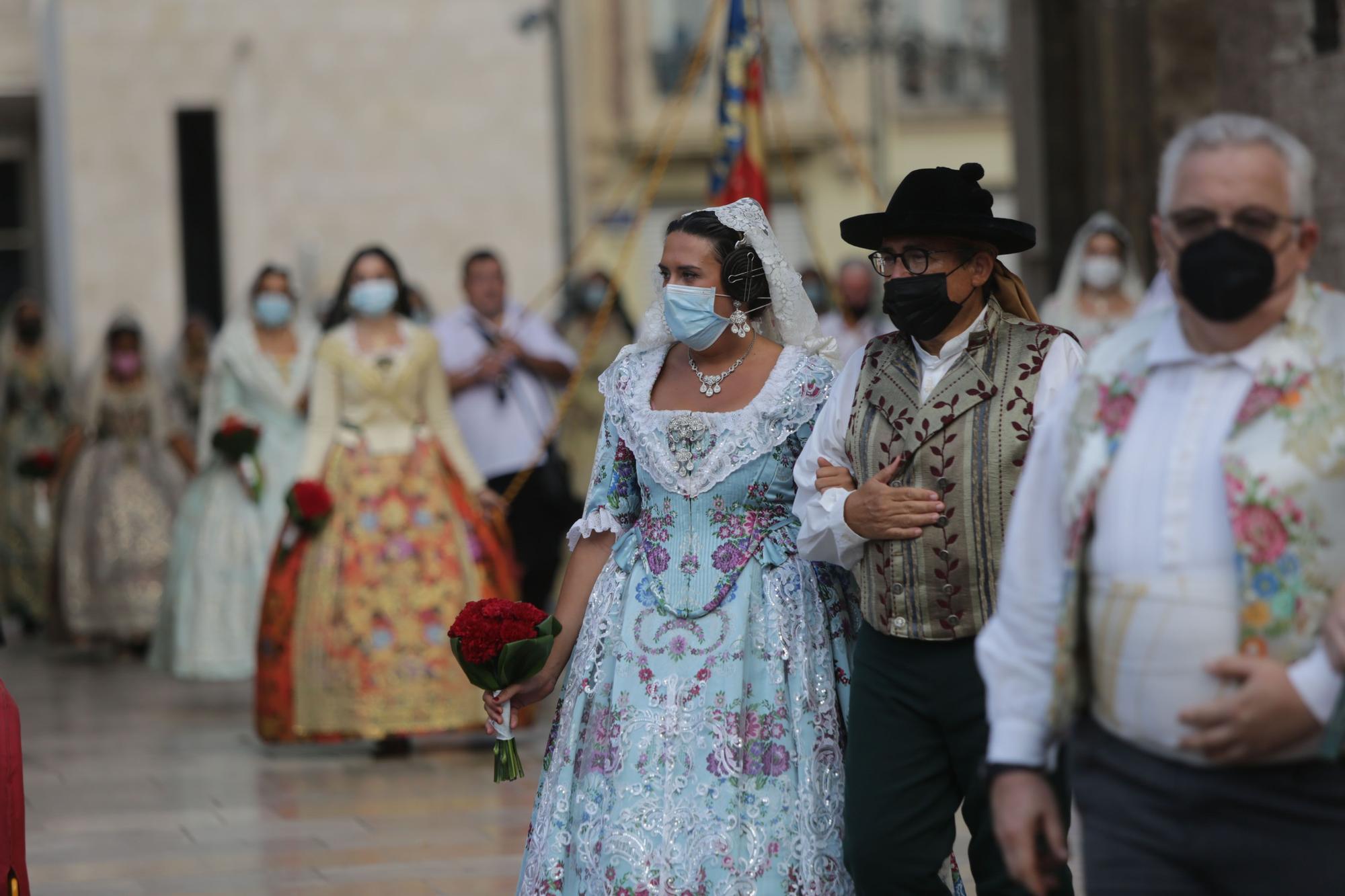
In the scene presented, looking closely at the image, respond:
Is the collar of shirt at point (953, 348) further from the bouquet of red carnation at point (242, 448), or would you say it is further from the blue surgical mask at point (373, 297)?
the bouquet of red carnation at point (242, 448)

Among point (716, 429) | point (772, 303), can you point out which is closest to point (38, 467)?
point (772, 303)

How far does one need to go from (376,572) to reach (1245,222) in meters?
Answer: 6.14

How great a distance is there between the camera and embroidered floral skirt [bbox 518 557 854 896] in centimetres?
454

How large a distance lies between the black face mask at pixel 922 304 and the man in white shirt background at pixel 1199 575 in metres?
1.03

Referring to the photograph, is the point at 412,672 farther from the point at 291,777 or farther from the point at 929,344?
the point at 929,344

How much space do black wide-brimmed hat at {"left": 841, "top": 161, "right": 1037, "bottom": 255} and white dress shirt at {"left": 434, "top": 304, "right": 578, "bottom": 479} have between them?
20.1 feet

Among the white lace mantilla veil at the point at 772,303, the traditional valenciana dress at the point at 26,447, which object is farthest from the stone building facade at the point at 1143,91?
the traditional valenciana dress at the point at 26,447

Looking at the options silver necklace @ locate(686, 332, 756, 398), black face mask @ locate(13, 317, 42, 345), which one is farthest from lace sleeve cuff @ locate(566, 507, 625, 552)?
black face mask @ locate(13, 317, 42, 345)

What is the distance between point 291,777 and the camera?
8438 mm

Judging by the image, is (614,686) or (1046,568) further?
(614,686)

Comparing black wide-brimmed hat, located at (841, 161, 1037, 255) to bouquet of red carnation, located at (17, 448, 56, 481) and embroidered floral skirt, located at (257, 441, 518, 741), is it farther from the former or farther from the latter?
bouquet of red carnation, located at (17, 448, 56, 481)

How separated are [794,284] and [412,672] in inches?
163

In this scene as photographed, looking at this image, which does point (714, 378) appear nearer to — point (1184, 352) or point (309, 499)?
point (1184, 352)

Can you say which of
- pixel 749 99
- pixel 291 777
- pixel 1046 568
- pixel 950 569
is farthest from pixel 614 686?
pixel 749 99
